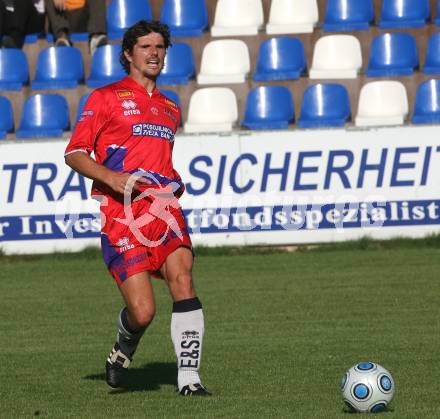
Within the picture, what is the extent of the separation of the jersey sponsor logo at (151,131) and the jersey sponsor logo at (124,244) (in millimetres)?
640

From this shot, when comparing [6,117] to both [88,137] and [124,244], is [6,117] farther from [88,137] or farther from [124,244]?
[124,244]

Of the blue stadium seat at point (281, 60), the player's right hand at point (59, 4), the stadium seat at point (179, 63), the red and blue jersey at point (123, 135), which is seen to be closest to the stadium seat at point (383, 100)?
the blue stadium seat at point (281, 60)

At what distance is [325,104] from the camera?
52.2 ft

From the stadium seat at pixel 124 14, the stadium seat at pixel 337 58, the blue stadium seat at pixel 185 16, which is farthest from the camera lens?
the stadium seat at pixel 124 14

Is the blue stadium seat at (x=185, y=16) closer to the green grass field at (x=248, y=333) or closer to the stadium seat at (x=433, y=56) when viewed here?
the stadium seat at (x=433, y=56)

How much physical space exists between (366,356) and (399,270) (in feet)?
15.6

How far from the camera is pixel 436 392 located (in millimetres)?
7039

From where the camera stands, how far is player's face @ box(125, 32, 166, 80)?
7.29 meters

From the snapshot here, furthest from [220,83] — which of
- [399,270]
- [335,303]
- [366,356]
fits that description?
[366,356]

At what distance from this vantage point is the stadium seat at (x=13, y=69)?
684 inches

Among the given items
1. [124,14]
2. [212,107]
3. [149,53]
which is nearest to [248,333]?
[149,53]

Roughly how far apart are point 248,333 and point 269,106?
6.75 meters

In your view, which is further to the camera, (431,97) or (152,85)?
(431,97)

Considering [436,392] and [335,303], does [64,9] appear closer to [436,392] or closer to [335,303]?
[335,303]
